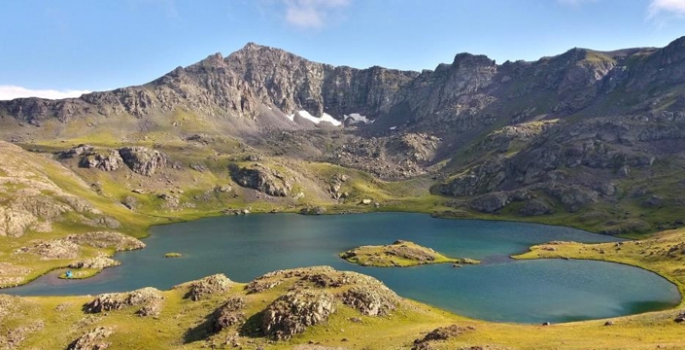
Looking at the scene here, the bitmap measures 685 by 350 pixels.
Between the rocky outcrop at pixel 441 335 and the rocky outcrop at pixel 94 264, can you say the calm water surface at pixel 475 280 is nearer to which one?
the rocky outcrop at pixel 94 264

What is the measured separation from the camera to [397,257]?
162 m

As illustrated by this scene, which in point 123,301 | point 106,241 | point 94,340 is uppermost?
point 123,301

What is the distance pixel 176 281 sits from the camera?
136 m

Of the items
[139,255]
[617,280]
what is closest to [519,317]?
[617,280]

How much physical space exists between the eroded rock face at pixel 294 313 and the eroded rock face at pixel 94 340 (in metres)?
23.4

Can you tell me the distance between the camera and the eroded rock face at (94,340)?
69.4 m

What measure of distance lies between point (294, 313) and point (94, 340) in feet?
97.8

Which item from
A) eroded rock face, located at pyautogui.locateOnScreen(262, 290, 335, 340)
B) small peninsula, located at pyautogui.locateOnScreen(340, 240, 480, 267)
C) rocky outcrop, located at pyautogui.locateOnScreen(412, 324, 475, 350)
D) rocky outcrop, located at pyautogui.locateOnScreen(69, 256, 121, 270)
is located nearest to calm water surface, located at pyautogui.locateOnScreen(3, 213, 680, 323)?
rocky outcrop, located at pyautogui.locateOnScreen(69, 256, 121, 270)

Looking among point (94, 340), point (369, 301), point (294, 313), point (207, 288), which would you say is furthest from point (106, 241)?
point (369, 301)

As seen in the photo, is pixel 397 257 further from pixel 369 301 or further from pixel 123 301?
pixel 123 301

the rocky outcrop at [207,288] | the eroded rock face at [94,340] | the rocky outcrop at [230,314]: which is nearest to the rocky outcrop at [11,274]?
the rocky outcrop at [207,288]

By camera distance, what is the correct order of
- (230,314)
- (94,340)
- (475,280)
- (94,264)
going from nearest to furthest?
1. (94,340)
2. (230,314)
3. (475,280)
4. (94,264)

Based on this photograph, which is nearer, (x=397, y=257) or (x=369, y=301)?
(x=369, y=301)

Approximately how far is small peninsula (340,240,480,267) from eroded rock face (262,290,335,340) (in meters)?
82.4
